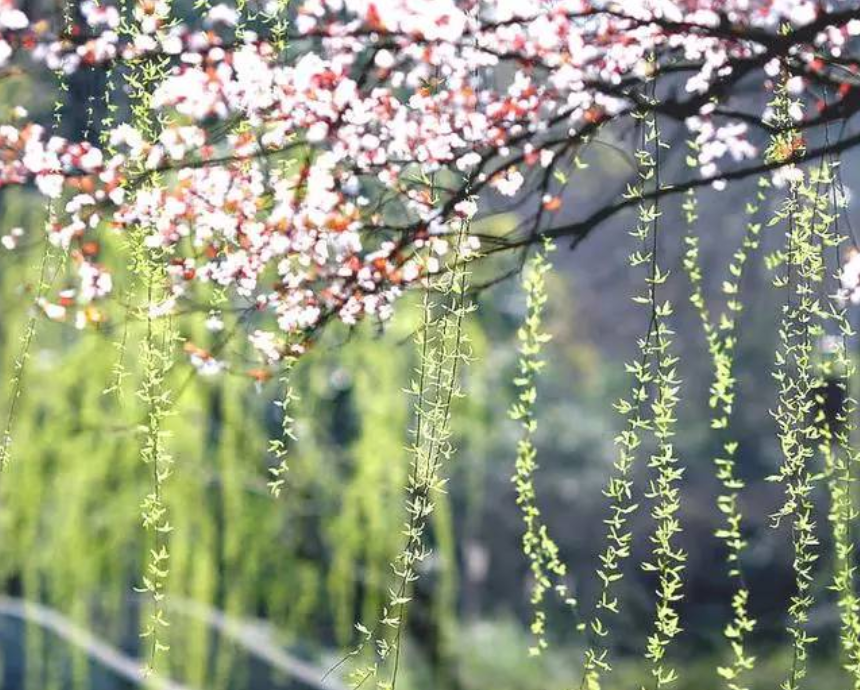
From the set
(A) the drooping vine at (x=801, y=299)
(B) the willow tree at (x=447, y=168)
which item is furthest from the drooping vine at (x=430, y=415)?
(A) the drooping vine at (x=801, y=299)

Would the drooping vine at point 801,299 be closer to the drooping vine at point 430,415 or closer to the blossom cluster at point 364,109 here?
the blossom cluster at point 364,109

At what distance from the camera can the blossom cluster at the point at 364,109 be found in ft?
5.12

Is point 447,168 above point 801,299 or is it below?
above

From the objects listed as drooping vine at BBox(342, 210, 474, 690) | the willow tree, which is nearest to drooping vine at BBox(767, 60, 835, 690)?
the willow tree

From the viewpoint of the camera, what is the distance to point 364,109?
1.68m

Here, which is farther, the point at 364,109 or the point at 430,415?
the point at 364,109

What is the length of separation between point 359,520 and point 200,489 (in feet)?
1.24

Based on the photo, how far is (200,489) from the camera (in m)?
2.66

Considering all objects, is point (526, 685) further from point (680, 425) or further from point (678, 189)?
point (678, 189)

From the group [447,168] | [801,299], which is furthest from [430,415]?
[801,299]

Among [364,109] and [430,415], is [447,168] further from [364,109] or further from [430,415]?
[430,415]

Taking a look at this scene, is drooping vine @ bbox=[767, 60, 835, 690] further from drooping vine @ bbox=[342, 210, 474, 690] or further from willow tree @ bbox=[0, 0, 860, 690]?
drooping vine @ bbox=[342, 210, 474, 690]

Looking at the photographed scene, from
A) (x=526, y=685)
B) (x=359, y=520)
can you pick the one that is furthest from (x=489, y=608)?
(x=359, y=520)

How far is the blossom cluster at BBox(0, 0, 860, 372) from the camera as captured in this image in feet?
5.12
